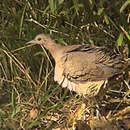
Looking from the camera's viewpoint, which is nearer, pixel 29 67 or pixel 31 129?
pixel 31 129

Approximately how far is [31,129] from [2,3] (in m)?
1.41

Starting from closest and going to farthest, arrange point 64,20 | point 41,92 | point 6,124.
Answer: point 6,124 < point 41,92 < point 64,20

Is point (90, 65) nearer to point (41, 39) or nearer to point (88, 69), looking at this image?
point (88, 69)

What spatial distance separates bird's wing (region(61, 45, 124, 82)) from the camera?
407 centimetres

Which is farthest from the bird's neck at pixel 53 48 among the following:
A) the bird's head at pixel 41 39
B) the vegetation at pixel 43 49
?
the vegetation at pixel 43 49

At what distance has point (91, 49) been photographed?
13.9ft

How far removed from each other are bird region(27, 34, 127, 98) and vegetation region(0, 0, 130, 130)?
7.4 inches

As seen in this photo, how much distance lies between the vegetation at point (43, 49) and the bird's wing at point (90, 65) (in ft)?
0.80

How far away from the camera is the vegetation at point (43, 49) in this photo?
4.29m

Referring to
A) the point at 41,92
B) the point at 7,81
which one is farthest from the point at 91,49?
the point at 7,81

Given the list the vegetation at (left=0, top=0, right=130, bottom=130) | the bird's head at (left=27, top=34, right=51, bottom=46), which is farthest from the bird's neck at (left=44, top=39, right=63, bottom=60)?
the vegetation at (left=0, top=0, right=130, bottom=130)

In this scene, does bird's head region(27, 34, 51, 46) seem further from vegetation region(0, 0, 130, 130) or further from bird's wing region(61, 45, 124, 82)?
bird's wing region(61, 45, 124, 82)

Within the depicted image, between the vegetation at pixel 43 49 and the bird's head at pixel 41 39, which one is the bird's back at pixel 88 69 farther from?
the bird's head at pixel 41 39

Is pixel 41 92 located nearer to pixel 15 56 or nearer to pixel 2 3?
pixel 15 56
